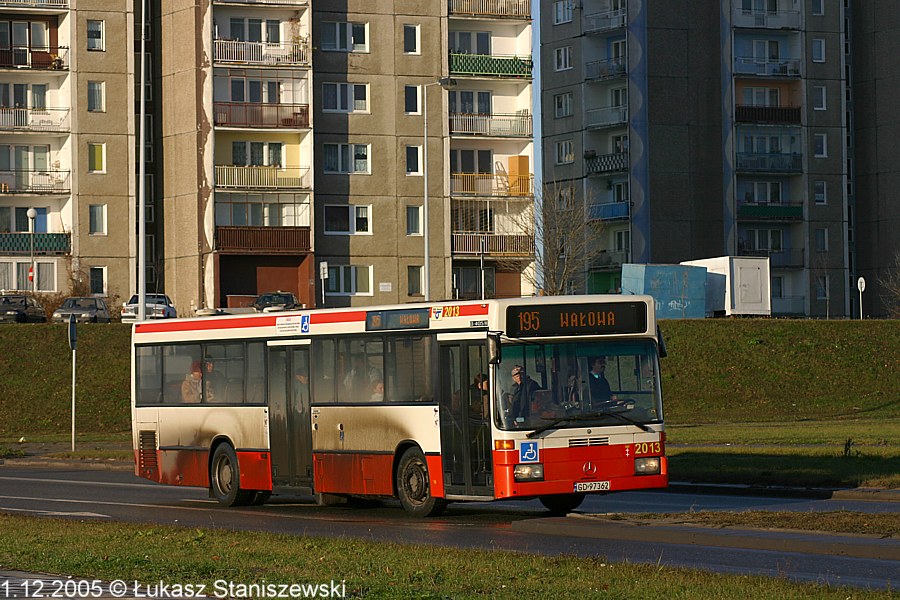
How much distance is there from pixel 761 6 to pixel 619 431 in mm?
81374

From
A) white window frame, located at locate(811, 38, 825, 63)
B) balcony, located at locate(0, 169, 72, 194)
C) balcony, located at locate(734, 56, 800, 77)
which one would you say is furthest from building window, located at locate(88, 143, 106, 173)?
white window frame, located at locate(811, 38, 825, 63)

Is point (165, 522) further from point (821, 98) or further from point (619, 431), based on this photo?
point (821, 98)

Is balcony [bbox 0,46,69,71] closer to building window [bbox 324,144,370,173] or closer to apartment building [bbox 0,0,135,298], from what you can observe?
apartment building [bbox 0,0,135,298]

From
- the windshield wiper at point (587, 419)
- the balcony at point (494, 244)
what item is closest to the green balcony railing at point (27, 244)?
the balcony at point (494, 244)

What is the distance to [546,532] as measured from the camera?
62.4 feet

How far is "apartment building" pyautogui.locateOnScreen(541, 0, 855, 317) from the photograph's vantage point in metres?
94.1

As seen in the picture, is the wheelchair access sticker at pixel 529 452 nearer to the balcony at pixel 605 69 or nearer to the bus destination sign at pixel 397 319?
the bus destination sign at pixel 397 319

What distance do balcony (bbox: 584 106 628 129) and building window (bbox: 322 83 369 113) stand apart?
941 inches

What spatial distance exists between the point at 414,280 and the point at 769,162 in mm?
29764

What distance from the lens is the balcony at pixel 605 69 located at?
3767 inches

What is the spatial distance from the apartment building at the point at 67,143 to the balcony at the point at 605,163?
31.1m

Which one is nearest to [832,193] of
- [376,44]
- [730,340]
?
[376,44]

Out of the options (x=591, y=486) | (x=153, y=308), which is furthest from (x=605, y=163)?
(x=591, y=486)

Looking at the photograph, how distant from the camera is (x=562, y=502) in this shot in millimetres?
21766
